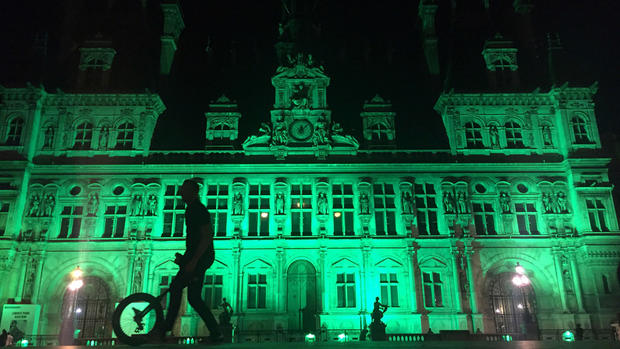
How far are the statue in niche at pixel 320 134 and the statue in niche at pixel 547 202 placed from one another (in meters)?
12.8

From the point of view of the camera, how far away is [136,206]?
28.2 metres

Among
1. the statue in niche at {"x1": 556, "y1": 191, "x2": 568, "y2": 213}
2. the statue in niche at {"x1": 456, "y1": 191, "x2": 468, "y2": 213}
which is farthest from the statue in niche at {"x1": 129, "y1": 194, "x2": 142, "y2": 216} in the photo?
the statue in niche at {"x1": 556, "y1": 191, "x2": 568, "y2": 213}

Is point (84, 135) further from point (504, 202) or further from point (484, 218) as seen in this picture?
point (504, 202)

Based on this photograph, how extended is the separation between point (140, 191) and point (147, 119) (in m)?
4.64

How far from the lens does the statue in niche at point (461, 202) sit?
28.5 metres

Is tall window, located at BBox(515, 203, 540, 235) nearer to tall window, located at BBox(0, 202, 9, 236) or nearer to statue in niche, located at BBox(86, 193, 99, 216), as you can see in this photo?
statue in niche, located at BBox(86, 193, 99, 216)

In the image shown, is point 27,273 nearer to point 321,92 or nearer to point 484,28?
point 321,92

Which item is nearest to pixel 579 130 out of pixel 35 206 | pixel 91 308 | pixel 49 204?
pixel 91 308

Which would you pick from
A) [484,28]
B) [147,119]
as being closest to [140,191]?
[147,119]

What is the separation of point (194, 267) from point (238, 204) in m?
20.6

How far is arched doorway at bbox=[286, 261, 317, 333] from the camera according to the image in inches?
1062

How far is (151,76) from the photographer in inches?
1288

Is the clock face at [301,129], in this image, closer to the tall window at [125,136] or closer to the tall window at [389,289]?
the tall window at [389,289]

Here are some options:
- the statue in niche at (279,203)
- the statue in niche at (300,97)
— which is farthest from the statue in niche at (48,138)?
the statue in niche at (300,97)
